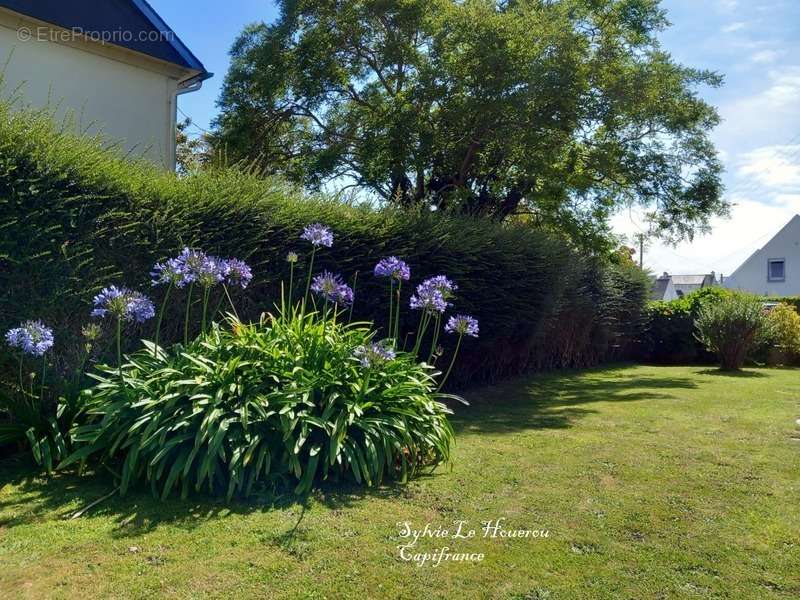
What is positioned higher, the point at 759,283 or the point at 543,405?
the point at 759,283

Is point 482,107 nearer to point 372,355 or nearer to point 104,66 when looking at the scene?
point 104,66

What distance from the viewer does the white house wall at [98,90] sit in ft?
31.0

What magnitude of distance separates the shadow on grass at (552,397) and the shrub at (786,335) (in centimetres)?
486

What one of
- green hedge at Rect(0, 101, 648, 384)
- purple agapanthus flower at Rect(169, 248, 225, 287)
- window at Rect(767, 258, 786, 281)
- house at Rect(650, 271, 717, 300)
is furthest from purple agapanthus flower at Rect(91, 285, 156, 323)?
house at Rect(650, 271, 717, 300)

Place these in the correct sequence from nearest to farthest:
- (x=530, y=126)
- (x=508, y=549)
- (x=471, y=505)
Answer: (x=508, y=549) → (x=471, y=505) → (x=530, y=126)

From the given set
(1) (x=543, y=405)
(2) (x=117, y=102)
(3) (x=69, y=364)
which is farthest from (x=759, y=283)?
(3) (x=69, y=364)

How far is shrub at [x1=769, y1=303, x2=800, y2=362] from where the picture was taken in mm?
16797

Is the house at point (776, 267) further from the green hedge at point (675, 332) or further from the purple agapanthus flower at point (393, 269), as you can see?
the purple agapanthus flower at point (393, 269)

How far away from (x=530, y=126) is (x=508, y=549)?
994cm

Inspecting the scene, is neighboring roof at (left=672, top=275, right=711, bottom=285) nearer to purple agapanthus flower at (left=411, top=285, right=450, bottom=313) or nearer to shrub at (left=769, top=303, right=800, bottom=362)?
shrub at (left=769, top=303, right=800, bottom=362)

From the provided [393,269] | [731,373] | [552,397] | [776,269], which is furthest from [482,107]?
[776,269]

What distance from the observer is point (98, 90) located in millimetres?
10453

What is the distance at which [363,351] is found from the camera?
5.02 meters

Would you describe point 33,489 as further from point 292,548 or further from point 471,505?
point 471,505
